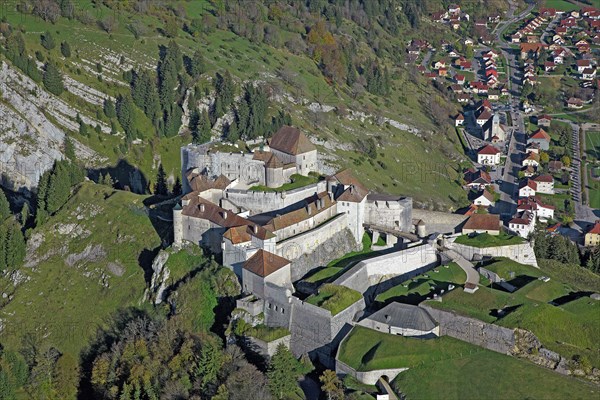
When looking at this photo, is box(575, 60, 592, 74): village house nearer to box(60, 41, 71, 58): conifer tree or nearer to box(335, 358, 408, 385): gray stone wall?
box(60, 41, 71, 58): conifer tree

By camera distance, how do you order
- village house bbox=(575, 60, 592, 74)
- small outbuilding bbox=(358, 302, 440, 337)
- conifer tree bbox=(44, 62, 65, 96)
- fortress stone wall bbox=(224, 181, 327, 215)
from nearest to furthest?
small outbuilding bbox=(358, 302, 440, 337), fortress stone wall bbox=(224, 181, 327, 215), conifer tree bbox=(44, 62, 65, 96), village house bbox=(575, 60, 592, 74)

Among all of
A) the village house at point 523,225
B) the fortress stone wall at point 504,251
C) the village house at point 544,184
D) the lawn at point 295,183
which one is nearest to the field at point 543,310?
the fortress stone wall at point 504,251

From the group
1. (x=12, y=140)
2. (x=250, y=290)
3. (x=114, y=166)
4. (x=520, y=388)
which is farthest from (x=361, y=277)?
(x=12, y=140)

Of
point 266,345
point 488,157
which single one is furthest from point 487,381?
point 488,157

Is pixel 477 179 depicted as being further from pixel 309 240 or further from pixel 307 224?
pixel 309 240

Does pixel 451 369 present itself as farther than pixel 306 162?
No

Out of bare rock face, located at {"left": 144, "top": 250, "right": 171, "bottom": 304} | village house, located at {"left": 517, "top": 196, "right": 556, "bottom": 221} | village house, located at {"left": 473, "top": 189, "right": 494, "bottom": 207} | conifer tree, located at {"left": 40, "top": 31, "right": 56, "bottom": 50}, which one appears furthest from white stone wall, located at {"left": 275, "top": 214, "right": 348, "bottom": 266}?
conifer tree, located at {"left": 40, "top": 31, "right": 56, "bottom": 50}
